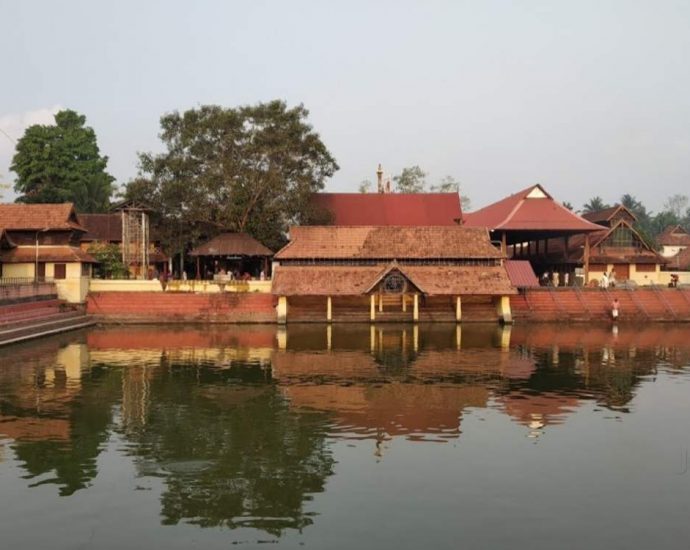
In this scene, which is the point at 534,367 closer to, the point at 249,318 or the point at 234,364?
Result: the point at 234,364

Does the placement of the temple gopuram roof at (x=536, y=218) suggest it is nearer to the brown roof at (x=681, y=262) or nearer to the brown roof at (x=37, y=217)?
the brown roof at (x=681, y=262)

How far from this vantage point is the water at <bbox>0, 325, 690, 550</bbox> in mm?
8078

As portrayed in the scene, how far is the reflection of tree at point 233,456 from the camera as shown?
865cm

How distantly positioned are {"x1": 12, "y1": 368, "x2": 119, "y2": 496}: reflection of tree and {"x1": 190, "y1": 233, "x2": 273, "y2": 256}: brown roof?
20.4 meters

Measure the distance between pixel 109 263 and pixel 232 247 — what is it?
7.95 m

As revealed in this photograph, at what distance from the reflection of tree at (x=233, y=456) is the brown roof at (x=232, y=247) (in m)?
19.7

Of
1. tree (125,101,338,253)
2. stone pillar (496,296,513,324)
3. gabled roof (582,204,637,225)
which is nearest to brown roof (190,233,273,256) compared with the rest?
tree (125,101,338,253)

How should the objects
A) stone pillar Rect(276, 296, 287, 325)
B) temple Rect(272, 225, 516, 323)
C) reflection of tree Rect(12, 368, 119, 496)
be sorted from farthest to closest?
stone pillar Rect(276, 296, 287, 325) < temple Rect(272, 225, 516, 323) < reflection of tree Rect(12, 368, 119, 496)

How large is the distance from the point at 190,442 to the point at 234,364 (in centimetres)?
883

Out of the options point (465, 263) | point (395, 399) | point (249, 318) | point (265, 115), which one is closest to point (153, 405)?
point (395, 399)

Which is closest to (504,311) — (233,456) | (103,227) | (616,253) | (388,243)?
(388,243)

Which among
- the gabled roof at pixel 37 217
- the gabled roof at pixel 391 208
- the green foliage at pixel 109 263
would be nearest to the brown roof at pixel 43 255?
the gabled roof at pixel 37 217

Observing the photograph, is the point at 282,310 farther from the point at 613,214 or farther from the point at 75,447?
the point at 613,214

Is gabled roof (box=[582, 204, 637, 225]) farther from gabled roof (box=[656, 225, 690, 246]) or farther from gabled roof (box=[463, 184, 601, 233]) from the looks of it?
gabled roof (box=[656, 225, 690, 246])
